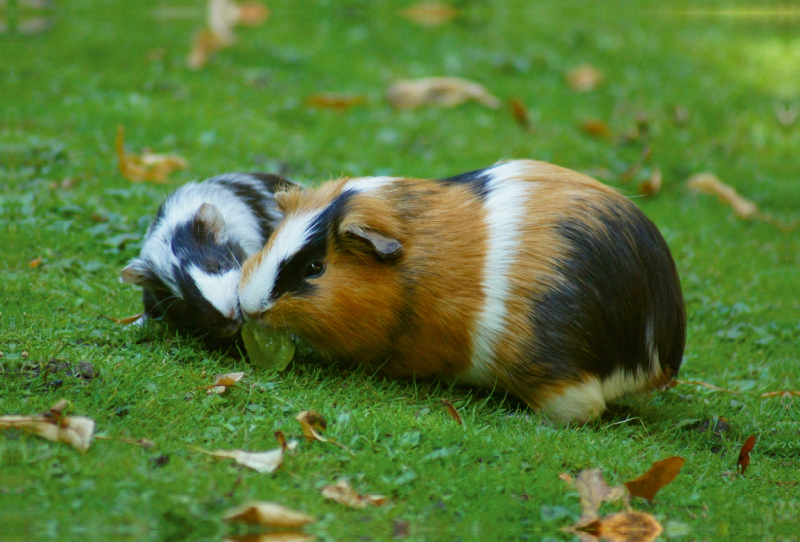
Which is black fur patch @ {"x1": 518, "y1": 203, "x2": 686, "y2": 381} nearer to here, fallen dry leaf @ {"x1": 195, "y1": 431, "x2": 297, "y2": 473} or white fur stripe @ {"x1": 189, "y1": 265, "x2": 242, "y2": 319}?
fallen dry leaf @ {"x1": 195, "y1": 431, "x2": 297, "y2": 473}

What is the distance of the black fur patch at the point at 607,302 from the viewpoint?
11.6 feet

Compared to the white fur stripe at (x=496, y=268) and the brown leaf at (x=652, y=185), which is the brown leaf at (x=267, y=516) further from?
the brown leaf at (x=652, y=185)

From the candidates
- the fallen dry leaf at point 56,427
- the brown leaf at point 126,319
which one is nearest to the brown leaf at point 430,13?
the brown leaf at point 126,319

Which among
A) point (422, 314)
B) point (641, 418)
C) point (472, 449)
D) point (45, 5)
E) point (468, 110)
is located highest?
point (45, 5)

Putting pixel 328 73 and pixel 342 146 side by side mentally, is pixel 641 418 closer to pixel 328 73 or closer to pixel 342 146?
pixel 342 146

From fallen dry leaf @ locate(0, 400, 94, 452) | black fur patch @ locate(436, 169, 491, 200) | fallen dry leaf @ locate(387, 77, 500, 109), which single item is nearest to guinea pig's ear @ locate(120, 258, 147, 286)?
fallen dry leaf @ locate(0, 400, 94, 452)

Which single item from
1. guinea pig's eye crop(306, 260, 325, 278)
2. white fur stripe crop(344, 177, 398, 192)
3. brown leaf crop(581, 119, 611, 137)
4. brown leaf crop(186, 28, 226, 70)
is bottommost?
guinea pig's eye crop(306, 260, 325, 278)

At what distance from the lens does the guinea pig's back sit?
3.54 meters

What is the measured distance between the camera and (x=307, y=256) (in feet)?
12.1

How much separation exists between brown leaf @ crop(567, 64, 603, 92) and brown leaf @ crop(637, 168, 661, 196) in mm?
2167

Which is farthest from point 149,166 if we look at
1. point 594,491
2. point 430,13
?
point 430,13

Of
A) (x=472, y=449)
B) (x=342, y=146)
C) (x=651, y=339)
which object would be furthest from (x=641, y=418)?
(x=342, y=146)

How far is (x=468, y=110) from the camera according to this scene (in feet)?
26.1

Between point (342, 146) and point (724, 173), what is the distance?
383 cm
